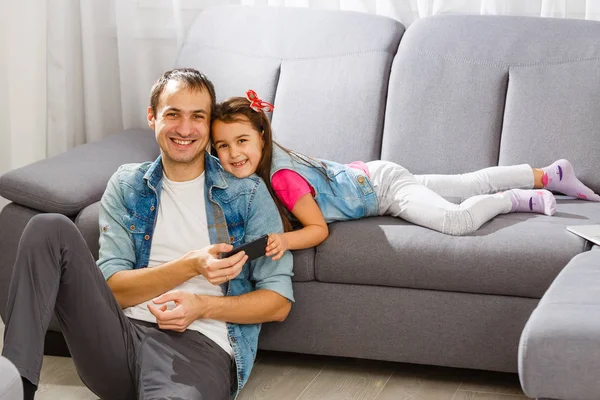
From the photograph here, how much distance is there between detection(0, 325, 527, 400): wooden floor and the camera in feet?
8.34

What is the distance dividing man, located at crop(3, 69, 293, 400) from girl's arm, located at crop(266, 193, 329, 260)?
0.04 metres

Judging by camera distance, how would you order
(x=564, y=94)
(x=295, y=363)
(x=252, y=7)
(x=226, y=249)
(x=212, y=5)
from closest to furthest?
(x=226, y=249) < (x=295, y=363) < (x=564, y=94) < (x=252, y=7) < (x=212, y=5)

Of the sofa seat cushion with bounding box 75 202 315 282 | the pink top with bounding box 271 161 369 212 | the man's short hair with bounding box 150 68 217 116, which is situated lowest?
the sofa seat cushion with bounding box 75 202 315 282

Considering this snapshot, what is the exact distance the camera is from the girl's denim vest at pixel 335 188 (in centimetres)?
266

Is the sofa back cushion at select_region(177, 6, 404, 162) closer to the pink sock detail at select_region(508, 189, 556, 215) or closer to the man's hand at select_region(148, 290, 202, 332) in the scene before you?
the pink sock detail at select_region(508, 189, 556, 215)

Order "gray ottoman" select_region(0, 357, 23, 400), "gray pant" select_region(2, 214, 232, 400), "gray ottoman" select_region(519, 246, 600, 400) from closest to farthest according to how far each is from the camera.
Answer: "gray ottoman" select_region(0, 357, 23, 400)
"gray ottoman" select_region(519, 246, 600, 400)
"gray pant" select_region(2, 214, 232, 400)

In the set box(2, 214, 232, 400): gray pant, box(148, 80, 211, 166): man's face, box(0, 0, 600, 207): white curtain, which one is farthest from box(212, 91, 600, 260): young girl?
box(0, 0, 600, 207): white curtain

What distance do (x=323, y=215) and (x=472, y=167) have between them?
0.61 meters

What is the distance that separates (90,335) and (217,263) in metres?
0.33

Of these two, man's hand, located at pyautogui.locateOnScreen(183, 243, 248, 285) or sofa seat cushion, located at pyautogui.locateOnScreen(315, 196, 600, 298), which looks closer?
man's hand, located at pyautogui.locateOnScreen(183, 243, 248, 285)

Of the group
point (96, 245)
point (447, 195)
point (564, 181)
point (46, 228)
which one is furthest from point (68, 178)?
point (564, 181)

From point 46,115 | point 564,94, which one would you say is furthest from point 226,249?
point 46,115

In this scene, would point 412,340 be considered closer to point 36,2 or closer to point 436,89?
point 436,89

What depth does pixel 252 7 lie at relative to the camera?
345 cm
